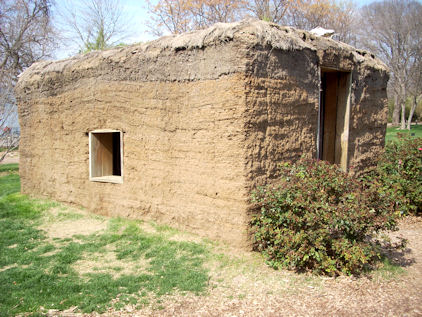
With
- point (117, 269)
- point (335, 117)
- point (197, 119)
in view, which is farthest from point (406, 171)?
point (117, 269)

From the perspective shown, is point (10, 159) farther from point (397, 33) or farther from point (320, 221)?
point (397, 33)

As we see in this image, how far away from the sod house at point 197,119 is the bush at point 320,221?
0.42 meters

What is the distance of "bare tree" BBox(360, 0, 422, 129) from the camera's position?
94.2 ft

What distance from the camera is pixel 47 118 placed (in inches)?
316

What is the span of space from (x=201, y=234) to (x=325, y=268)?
1.89 m

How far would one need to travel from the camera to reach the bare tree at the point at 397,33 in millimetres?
28703

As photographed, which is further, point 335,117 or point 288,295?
point 335,117

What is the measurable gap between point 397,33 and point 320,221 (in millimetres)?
29481

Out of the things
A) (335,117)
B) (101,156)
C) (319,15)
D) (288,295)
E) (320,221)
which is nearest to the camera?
(288,295)

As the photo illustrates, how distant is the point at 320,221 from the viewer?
452cm

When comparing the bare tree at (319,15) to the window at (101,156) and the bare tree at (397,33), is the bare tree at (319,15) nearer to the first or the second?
the bare tree at (397,33)

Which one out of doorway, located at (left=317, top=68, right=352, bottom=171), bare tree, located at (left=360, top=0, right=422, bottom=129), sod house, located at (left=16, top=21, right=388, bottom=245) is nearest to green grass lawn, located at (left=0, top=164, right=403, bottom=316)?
sod house, located at (left=16, top=21, right=388, bottom=245)

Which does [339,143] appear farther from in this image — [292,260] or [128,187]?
[128,187]

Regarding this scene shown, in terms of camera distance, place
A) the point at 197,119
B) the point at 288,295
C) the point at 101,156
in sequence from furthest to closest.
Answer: the point at 101,156 → the point at 197,119 → the point at 288,295
